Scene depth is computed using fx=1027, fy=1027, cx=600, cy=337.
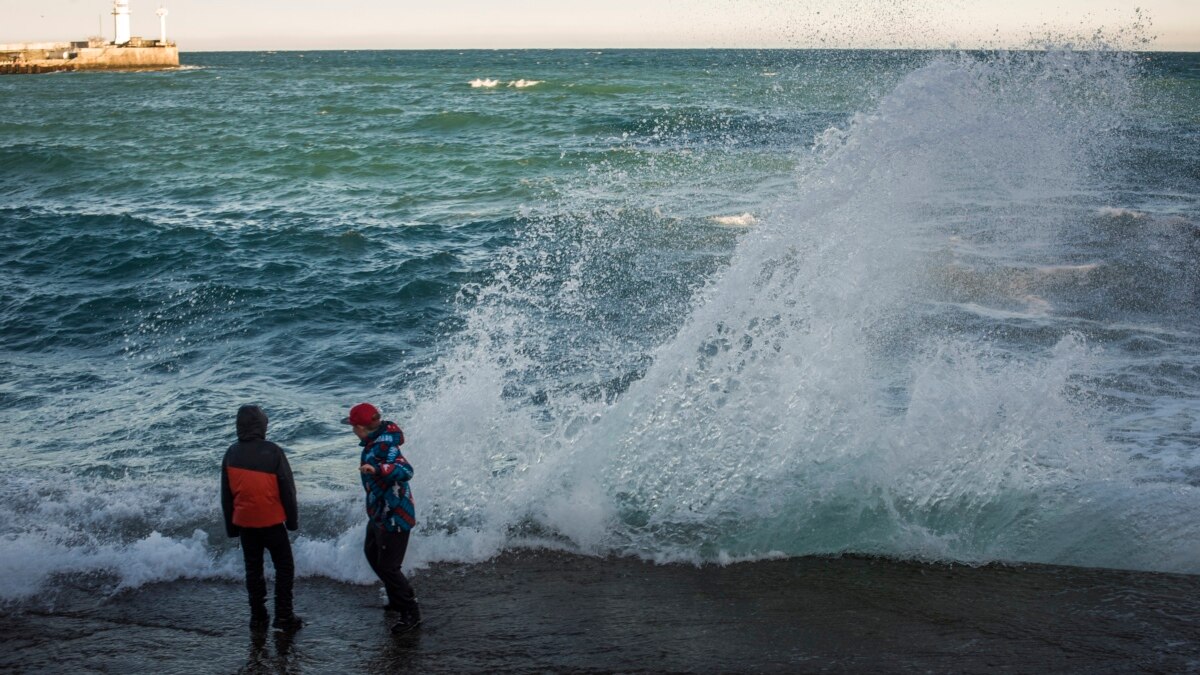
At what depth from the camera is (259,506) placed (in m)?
5.39

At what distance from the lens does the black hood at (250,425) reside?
17.8ft

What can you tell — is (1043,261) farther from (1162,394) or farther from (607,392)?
(607,392)

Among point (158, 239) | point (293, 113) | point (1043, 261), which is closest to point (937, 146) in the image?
point (1043, 261)

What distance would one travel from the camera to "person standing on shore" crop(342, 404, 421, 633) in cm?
535

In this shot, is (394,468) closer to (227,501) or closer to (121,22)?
(227,501)

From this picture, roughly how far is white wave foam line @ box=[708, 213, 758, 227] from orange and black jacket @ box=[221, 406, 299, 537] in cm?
1141

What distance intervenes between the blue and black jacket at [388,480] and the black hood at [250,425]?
1.87 feet

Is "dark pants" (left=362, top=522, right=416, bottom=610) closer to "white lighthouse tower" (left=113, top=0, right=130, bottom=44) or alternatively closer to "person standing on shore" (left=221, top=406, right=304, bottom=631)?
"person standing on shore" (left=221, top=406, right=304, bottom=631)

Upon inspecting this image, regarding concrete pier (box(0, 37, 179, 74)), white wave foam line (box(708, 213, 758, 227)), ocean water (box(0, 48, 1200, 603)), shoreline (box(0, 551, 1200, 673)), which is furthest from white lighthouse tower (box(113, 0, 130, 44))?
shoreline (box(0, 551, 1200, 673))

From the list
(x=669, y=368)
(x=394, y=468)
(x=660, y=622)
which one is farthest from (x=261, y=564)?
(x=669, y=368)

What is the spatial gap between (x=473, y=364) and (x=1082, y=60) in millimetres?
9332

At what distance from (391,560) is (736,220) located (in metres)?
11.6

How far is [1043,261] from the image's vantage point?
556 inches

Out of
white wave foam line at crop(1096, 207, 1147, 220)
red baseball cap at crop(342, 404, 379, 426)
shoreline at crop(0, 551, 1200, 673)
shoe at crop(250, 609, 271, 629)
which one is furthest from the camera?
white wave foam line at crop(1096, 207, 1147, 220)
